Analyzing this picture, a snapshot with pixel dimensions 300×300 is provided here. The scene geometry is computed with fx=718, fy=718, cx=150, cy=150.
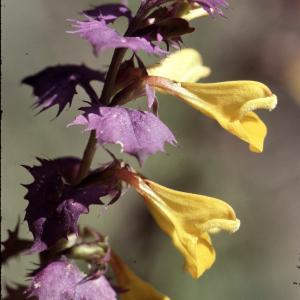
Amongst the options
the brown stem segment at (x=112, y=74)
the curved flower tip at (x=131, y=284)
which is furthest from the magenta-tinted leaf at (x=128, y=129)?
the curved flower tip at (x=131, y=284)

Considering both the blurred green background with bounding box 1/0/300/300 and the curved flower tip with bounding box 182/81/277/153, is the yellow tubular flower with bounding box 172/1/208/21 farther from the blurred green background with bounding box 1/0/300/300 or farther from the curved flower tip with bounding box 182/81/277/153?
the blurred green background with bounding box 1/0/300/300

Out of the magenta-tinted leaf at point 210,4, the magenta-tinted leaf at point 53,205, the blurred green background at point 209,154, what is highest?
the magenta-tinted leaf at point 210,4

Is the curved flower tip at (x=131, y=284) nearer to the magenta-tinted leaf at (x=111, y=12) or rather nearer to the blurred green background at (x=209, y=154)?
the magenta-tinted leaf at (x=111, y=12)

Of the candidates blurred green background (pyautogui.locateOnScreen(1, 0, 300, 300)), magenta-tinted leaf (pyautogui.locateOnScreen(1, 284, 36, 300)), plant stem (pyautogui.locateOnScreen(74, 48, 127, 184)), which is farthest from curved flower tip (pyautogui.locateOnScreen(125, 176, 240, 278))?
blurred green background (pyautogui.locateOnScreen(1, 0, 300, 300))

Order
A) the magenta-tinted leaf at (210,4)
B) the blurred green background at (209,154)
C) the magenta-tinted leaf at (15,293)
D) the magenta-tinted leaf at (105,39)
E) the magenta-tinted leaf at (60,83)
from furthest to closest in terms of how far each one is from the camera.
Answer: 1. the blurred green background at (209,154)
2. the magenta-tinted leaf at (15,293)
3. the magenta-tinted leaf at (60,83)
4. the magenta-tinted leaf at (210,4)
5. the magenta-tinted leaf at (105,39)

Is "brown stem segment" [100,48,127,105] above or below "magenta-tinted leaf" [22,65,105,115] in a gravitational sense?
above

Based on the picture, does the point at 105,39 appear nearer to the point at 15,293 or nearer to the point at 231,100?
the point at 231,100
